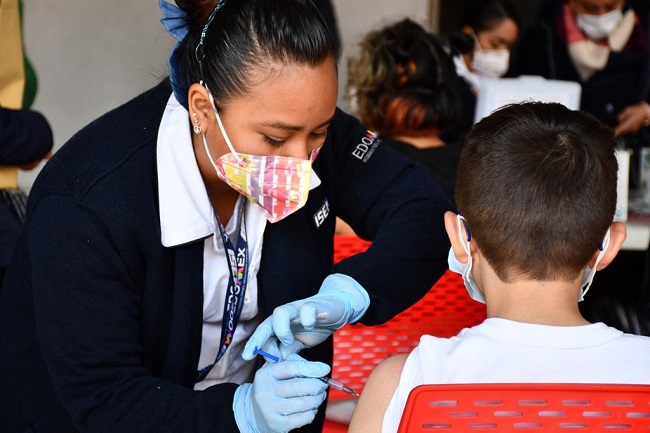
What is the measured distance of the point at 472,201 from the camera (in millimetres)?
1361

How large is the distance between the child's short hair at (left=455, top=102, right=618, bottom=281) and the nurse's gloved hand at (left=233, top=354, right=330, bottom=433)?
34 centimetres

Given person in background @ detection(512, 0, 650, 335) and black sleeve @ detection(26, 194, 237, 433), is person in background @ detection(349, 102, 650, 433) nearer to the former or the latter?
black sleeve @ detection(26, 194, 237, 433)

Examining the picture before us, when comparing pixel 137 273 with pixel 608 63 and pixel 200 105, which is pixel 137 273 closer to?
pixel 200 105

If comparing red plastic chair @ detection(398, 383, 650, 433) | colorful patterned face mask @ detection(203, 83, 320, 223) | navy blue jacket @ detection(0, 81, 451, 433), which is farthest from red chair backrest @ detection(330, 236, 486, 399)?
red plastic chair @ detection(398, 383, 650, 433)

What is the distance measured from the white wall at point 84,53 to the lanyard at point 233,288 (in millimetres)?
2036

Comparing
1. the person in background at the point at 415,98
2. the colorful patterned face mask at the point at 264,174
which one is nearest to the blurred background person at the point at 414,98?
the person in background at the point at 415,98

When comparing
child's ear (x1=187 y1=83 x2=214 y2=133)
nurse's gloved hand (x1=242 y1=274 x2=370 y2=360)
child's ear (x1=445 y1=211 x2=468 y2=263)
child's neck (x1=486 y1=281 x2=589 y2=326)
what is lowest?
nurse's gloved hand (x1=242 y1=274 x2=370 y2=360)

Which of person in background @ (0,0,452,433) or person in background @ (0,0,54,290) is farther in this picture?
person in background @ (0,0,54,290)

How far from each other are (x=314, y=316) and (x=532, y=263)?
0.35 meters

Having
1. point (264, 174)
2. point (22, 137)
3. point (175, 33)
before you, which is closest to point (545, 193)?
point (264, 174)

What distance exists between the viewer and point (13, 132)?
2.09 m

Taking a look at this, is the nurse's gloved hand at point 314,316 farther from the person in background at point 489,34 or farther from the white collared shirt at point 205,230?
the person in background at point 489,34

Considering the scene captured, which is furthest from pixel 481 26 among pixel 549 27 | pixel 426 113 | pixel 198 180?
pixel 198 180

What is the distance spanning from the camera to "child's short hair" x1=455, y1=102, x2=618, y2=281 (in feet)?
4.18
